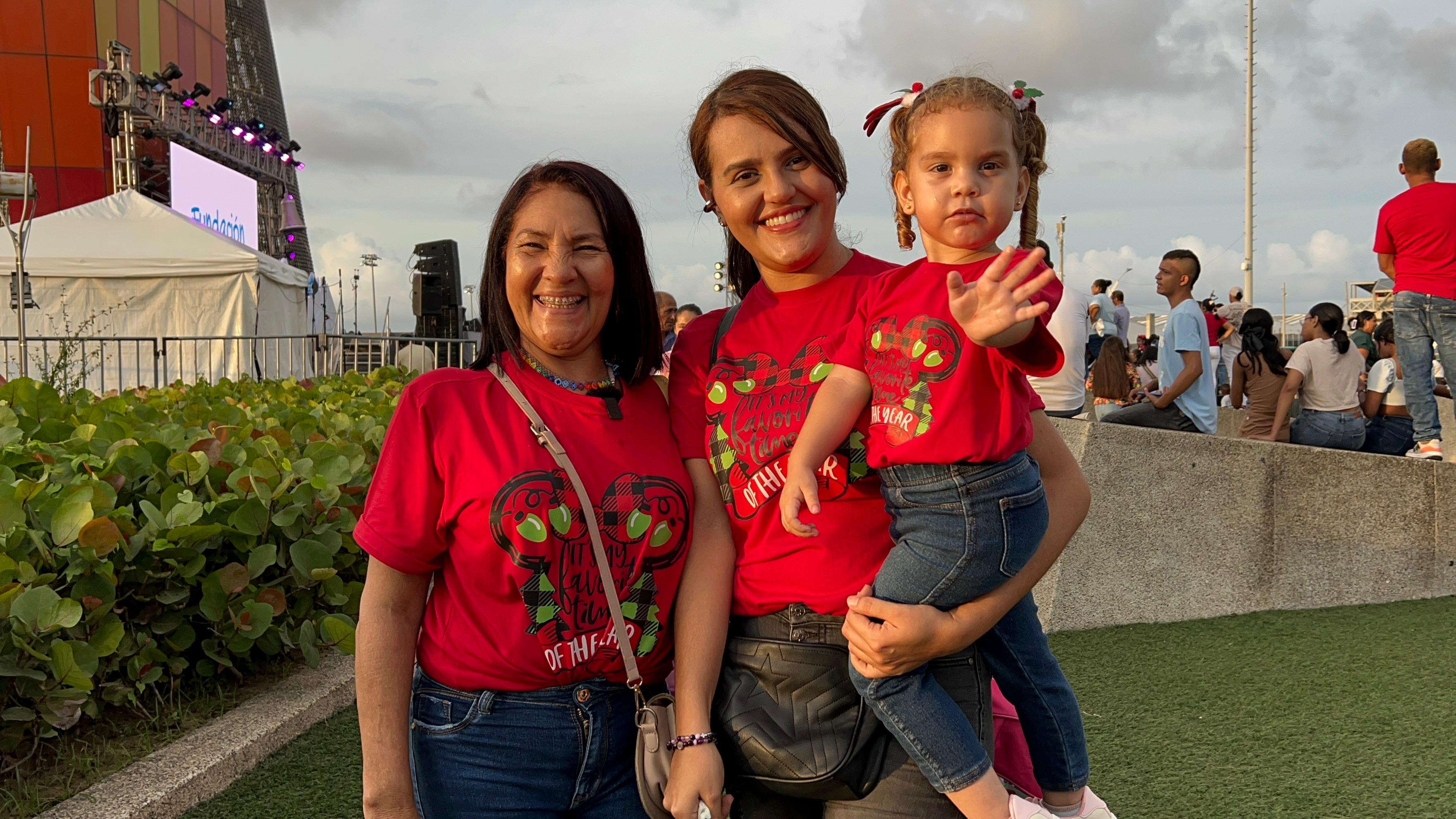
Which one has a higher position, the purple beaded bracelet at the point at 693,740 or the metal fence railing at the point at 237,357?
the metal fence railing at the point at 237,357

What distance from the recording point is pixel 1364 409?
342 inches

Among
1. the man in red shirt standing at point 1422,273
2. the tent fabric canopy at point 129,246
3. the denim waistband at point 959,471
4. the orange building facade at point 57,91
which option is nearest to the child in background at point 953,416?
the denim waistband at point 959,471

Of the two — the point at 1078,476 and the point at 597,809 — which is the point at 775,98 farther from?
the point at 597,809

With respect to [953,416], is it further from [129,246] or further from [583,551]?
[129,246]

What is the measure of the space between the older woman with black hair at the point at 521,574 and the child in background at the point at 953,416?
352 mm

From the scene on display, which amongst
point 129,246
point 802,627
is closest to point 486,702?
point 802,627

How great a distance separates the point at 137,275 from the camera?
678 inches

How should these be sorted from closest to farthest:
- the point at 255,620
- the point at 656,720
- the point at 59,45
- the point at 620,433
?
the point at 656,720 → the point at 620,433 → the point at 255,620 → the point at 59,45

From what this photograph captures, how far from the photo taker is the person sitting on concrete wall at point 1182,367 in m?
7.05

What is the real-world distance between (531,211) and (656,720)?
905 millimetres

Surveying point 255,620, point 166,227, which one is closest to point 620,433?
point 255,620

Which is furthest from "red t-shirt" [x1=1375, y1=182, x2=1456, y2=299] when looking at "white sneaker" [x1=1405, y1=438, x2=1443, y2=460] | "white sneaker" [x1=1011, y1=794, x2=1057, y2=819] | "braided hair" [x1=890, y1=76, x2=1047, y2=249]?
"white sneaker" [x1=1011, y1=794, x2=1057, y2=819]

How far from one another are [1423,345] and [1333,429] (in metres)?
1.28

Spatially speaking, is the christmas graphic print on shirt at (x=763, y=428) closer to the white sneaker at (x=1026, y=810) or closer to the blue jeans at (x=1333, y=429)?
the white sneaker at (x=1026, y=810)
